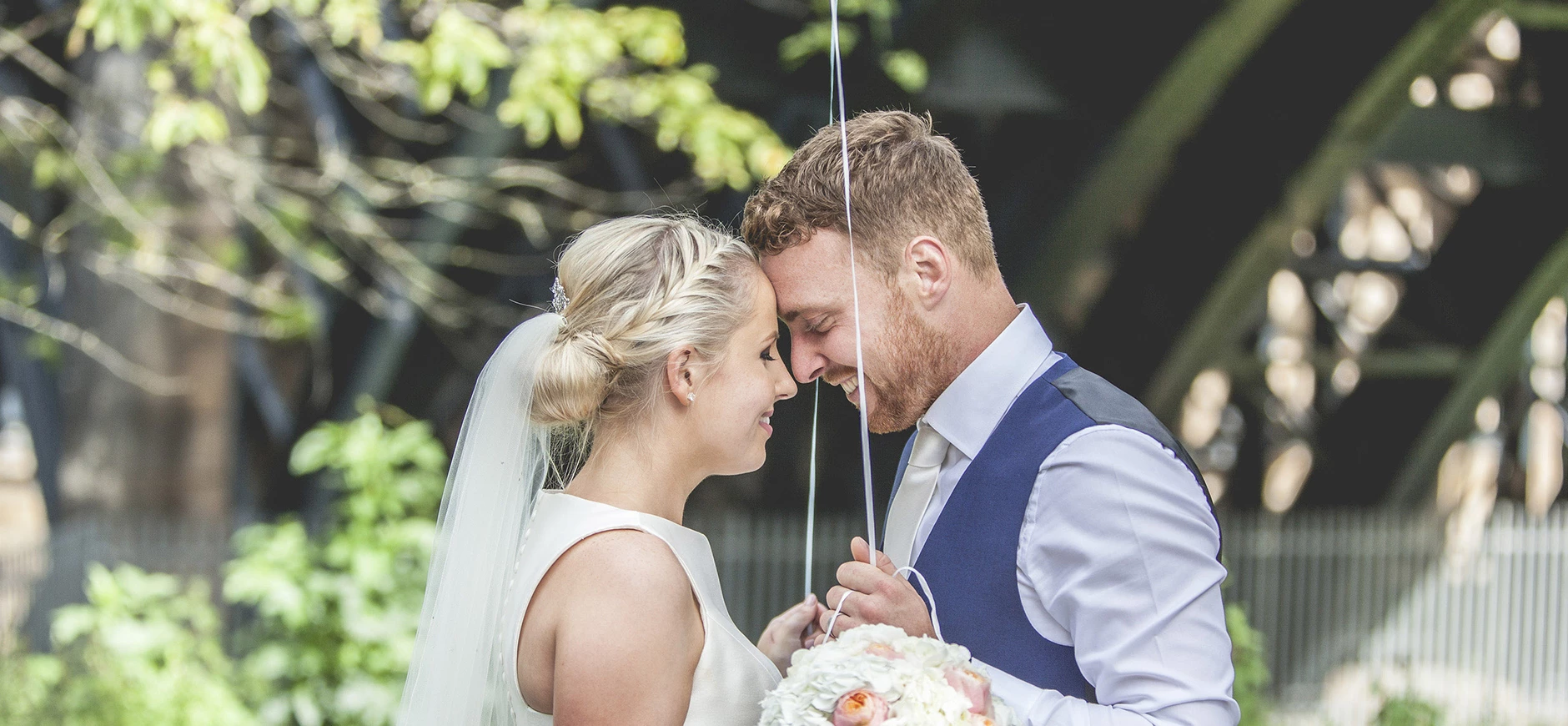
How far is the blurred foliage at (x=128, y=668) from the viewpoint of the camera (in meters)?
5.04

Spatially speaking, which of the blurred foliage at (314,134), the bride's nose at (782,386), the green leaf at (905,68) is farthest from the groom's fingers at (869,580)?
the green leaf at (905,68)

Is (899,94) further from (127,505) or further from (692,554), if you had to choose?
(692,554)

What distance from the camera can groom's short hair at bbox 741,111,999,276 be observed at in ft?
7.20

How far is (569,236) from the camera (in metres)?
3.22

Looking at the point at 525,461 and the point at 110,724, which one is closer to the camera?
the point at 525,461

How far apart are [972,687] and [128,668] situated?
4.35m

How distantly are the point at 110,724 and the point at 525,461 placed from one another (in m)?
3.46

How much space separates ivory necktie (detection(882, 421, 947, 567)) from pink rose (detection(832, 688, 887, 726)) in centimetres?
55

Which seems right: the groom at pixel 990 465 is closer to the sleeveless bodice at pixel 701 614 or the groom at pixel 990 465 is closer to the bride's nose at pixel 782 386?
the bride's nose at pixel 782 386

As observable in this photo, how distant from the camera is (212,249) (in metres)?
6.05

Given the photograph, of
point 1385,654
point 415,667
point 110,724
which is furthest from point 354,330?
point 1385,654

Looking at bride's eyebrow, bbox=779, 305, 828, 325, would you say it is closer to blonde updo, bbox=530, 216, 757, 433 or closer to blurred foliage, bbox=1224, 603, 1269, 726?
blonde updo, bbox=530, 216, 757, 433

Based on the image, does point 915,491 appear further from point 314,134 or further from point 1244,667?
point 314,134

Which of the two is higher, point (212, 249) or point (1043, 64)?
point (1043, 64)
